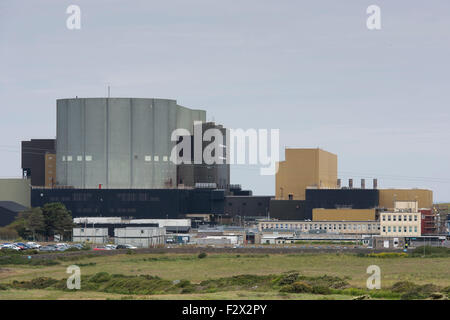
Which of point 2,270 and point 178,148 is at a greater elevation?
point 178,148

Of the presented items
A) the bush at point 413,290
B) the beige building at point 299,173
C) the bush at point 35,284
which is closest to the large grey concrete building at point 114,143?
the beige building at point 299,173

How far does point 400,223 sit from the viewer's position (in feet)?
496

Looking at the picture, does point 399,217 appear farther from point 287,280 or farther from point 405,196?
point 287,280

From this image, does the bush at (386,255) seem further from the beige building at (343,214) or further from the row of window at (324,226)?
the beige building at (343,214)

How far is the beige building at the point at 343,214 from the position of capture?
533 feet

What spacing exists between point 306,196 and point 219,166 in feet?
97.8

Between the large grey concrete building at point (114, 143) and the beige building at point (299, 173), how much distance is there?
23220 millimetres

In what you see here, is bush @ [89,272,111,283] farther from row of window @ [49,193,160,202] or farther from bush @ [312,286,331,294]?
row of window @ [49,193,160,202]

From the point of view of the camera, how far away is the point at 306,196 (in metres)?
167

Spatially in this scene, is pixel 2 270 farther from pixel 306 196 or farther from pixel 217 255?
pixel 306 196

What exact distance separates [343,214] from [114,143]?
48.2 metres

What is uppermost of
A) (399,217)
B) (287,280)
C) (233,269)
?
(399,217)

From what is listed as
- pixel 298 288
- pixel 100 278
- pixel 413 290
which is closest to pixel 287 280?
pixel 298 288

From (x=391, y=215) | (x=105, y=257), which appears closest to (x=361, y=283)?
(x=105, y=257)
